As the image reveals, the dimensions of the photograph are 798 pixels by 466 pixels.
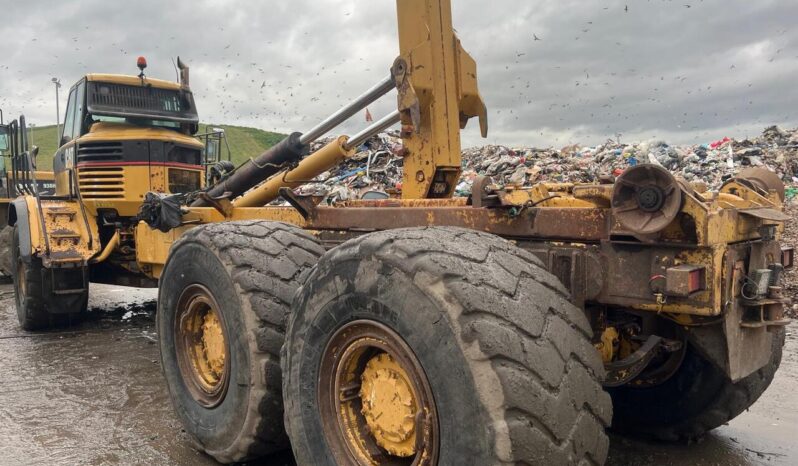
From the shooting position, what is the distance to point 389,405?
8.20 ft

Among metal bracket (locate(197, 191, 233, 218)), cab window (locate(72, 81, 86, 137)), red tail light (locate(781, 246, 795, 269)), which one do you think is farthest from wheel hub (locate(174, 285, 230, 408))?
cab window (locate(72, 81, 86, 137))

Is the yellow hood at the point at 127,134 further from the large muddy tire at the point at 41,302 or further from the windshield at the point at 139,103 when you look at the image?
the large muddy tire at the point at 41,302

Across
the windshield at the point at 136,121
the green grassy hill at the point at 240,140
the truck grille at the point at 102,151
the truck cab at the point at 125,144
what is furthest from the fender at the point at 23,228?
the green grassy hill at the point at 240,140

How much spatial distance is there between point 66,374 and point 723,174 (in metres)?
13.1

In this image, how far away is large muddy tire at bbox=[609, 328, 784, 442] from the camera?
347cm

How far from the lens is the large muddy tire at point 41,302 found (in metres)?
6.84

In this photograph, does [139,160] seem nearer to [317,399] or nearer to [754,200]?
[317,399]

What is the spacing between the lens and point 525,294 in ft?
7.23

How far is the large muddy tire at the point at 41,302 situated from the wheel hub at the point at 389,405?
5435 millimetres

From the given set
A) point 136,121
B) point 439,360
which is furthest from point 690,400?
point 136,121

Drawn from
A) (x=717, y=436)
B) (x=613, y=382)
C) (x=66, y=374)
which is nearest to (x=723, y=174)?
(x=717, y=436)

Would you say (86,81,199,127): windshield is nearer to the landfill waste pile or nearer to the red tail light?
the landfill waste pile

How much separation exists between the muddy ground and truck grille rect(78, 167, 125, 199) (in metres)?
1.55

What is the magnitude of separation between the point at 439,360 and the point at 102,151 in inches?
237
